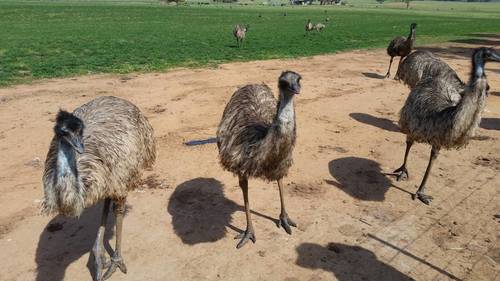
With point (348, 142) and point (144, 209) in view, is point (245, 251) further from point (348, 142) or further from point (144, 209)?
point (348, 142)

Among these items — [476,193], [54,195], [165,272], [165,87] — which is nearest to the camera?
[54,195]

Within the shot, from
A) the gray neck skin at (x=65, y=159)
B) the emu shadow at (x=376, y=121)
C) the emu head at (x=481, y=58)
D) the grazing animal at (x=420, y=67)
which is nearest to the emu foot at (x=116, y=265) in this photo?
the gray neck skin at (x=65, y=159)

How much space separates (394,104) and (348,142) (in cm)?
420

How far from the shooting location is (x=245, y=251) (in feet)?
19.2

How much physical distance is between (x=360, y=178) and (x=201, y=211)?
3.28 meters

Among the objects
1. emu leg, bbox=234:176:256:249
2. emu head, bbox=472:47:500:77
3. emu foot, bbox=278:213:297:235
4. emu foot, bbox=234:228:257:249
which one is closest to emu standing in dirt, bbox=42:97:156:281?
emu leg, bbox=234:176:256:249

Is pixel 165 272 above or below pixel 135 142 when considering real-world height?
below

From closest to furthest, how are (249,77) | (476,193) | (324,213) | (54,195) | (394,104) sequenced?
(54,195) → (324,213) → (476,193) → (394,104) → (249,77)

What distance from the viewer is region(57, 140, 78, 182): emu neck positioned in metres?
4.13

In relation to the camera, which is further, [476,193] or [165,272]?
[476,193]

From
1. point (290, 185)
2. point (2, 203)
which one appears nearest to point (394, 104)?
point (290, 185)

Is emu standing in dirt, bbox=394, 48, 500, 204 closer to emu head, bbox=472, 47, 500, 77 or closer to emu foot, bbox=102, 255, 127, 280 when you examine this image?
emu head, bbox=472, 47, 500, 77

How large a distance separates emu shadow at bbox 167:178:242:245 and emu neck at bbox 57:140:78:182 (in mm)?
2317

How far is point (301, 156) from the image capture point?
8852mm
